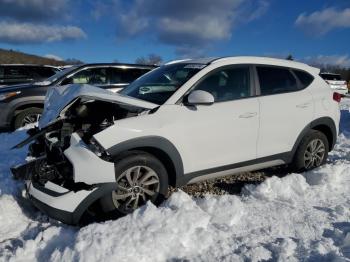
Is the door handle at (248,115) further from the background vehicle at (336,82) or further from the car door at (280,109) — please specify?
the background vehicle at (336,82)

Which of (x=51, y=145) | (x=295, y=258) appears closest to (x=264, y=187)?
(x=295, y=258)

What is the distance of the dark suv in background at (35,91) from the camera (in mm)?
8977

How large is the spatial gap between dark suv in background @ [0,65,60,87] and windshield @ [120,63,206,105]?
8.54 m

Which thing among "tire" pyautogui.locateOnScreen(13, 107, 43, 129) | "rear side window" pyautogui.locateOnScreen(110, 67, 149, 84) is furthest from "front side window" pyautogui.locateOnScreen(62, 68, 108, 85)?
"tire" pyautogui.locateOnScreen(13, 107, 43, 129)

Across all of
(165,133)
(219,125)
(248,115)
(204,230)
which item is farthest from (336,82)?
(204,230)

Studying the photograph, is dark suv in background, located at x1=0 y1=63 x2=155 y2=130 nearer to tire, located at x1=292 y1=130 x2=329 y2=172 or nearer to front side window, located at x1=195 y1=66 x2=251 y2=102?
front side window, located at x1=195 y1=66 x2=251 y2=102

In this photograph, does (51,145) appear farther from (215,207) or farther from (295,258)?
(295,258)

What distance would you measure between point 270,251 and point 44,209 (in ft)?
7.18

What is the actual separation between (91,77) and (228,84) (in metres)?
5.54

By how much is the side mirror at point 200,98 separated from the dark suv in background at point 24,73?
968cm

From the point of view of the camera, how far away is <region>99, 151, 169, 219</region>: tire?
413 centimetres

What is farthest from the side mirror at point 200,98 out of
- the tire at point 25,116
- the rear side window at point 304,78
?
the tire at point 25,116

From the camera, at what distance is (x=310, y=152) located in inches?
234

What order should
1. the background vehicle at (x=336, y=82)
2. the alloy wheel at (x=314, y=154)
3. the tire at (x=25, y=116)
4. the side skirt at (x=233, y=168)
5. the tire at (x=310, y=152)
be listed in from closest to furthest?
the side skirt at (x=233, y=168), the tire at (x=310, y=152), the alloy wheel at (x=314, y=154), the tire at (x=25, y=116), the background vehicle at (x=336, y=82)
